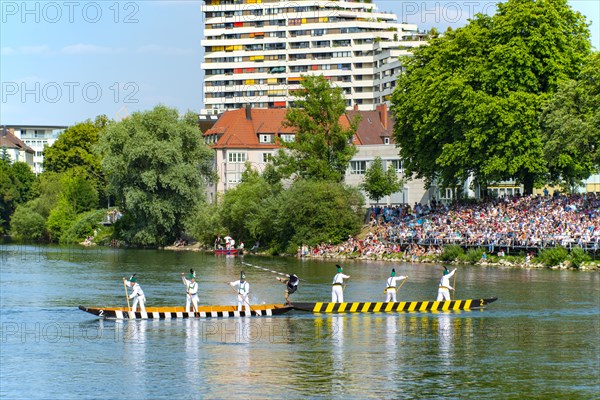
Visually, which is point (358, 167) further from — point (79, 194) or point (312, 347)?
point (312, 347)

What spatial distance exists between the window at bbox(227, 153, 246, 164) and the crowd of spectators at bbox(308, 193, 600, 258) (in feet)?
140

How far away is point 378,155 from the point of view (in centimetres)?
Result: 12244

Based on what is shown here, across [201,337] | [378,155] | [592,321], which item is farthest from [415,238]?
[201,337]

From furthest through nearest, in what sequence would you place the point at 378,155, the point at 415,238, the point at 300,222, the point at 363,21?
the point at 363,21 → the point at 378,155 → the point at 300,222 → the point at 415,238

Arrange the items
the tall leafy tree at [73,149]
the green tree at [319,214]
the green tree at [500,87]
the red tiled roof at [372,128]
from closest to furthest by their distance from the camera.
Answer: the green tree at [500,87] < the green tree at [319,214] < the red tiled roof at [372,128] < the tall leafy tree at [73,149]

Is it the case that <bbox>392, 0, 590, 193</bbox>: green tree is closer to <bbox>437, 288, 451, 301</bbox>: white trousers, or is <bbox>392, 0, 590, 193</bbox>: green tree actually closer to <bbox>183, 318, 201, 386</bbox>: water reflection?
<bbox>437, 288, 451, 301</bbox>: white trousers

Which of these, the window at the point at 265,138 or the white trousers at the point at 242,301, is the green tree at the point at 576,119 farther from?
the window at the point at 265,138

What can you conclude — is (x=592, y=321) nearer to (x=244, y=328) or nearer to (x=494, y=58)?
(x=244, y=328)

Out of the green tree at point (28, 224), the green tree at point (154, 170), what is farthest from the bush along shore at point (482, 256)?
the green tree at point (28, 224)

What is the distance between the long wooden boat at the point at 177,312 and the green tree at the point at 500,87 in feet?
126

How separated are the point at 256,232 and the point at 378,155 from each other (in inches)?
814

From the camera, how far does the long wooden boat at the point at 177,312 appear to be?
171ft

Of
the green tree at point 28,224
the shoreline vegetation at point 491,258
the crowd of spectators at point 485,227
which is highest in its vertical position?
the green tree at point 28,224

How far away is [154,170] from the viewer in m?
116
